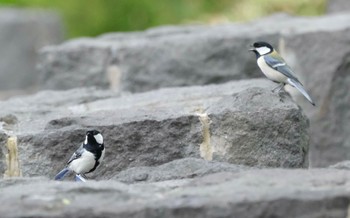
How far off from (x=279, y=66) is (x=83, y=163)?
1.15 m

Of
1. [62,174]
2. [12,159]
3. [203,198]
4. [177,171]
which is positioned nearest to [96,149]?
[62,174]

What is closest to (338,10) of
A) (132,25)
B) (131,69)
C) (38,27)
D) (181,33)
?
(181,33)

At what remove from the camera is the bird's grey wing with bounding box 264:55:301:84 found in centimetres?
506

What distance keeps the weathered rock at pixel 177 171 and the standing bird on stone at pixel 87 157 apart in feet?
1.18

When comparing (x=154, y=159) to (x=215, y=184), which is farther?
(x=154, y=159)

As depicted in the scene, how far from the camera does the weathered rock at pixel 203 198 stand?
3162mm

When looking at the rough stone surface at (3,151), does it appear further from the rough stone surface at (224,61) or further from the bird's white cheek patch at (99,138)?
the rough stone surface at (224,61)

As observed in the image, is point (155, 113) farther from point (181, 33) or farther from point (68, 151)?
point (181, 33)

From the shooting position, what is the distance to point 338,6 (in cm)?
839

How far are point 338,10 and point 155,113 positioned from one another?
3875 mm

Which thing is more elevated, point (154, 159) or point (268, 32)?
point (268, 32)

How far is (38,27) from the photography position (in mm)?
12531

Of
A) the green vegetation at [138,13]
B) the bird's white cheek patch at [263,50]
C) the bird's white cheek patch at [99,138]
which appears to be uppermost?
the green vegetation at [138,13]

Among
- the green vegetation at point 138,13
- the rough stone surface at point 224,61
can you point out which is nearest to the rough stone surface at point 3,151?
the rough stone surface at point 224,61
